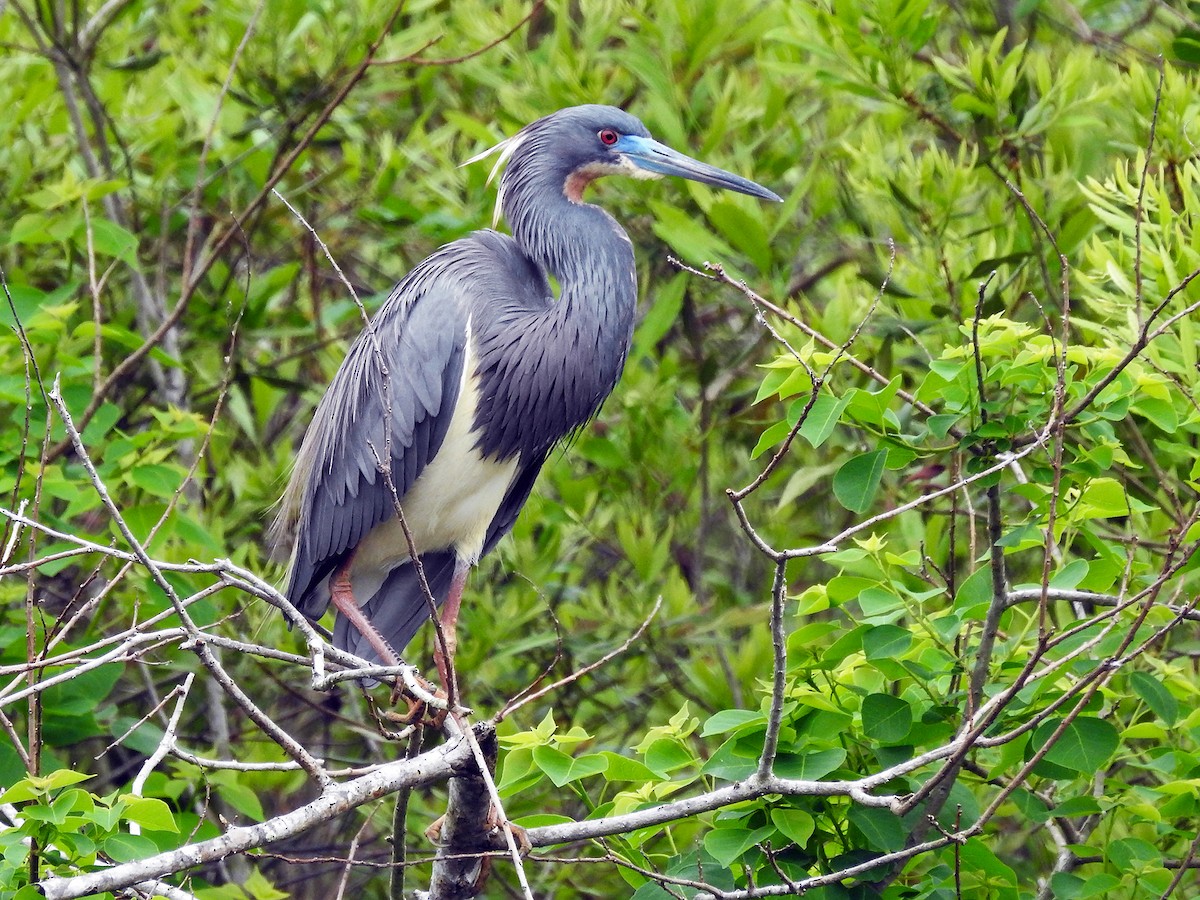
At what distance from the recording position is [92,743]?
17.0ft

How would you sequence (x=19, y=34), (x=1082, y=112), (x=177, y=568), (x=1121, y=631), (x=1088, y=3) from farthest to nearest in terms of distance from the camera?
(x=19, y=34), (x=1088, y=3), (x=1082, y=112), (x=1121, y=631), (x=177, y=568)

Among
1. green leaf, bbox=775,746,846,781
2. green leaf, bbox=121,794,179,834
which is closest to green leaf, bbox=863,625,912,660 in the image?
green leaf, bbox=775,746,846,781

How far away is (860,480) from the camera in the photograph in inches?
106

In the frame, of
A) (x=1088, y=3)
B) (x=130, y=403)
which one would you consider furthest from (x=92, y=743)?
(x=1088, y=3)

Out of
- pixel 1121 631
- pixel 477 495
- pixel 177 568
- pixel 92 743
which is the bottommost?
pixel 92 743

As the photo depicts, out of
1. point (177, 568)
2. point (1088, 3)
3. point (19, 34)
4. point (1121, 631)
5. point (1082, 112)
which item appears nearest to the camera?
point (177, 568)

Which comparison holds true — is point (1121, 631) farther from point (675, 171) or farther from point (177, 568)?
point (675, 171)

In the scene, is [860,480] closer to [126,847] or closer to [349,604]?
[126,847]

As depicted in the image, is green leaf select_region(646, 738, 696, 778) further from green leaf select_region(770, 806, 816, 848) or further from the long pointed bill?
the long pointed bill

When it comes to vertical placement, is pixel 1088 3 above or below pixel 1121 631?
above

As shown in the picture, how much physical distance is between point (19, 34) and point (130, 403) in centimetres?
143

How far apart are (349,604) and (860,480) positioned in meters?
2.23

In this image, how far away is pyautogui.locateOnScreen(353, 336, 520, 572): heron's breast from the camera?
4398 millimetres

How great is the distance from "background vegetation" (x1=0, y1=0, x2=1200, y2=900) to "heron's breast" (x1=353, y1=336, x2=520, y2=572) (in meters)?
0.43
